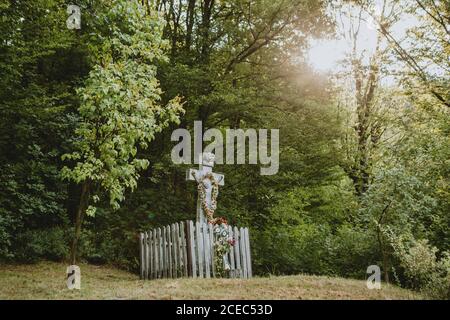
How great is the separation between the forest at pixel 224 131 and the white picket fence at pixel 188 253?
4.87 feet

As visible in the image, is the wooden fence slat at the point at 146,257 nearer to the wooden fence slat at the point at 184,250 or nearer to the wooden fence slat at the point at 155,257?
the wooden fence slat at the point at 155,257

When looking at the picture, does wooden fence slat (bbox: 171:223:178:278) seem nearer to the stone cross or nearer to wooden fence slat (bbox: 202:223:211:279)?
wooden fence slat (bbox: 202:223:211:279)

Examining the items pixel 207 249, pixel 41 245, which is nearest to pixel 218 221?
pixel 207 249

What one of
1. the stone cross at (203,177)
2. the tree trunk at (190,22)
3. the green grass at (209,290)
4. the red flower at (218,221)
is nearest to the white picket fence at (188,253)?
the red flower at (218,221)

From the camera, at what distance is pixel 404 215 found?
32.7 feet

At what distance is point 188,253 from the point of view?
27.3ft

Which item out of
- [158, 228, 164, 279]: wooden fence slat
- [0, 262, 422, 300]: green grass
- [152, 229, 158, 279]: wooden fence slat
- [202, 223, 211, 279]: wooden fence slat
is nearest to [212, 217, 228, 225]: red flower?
[202, 223, 211, 279]: wooden fence slat

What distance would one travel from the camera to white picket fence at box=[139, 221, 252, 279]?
8344 mm

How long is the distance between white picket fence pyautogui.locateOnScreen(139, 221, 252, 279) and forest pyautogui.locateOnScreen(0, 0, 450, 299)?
1484mm

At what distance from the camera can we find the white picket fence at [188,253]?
834cm

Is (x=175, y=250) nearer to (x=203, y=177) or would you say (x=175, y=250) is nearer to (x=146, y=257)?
(x=146, y=257)

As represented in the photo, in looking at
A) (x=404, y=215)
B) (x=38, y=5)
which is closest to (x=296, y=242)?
(x=404, y=215)

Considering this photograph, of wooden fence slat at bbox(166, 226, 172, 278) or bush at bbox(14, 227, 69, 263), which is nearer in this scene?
wooden fence slat at bbox(166, 226, 172, 278)

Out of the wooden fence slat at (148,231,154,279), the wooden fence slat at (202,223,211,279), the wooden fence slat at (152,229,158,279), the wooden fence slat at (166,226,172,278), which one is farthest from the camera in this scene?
the wooden fence slat at (148,231,154,279)
